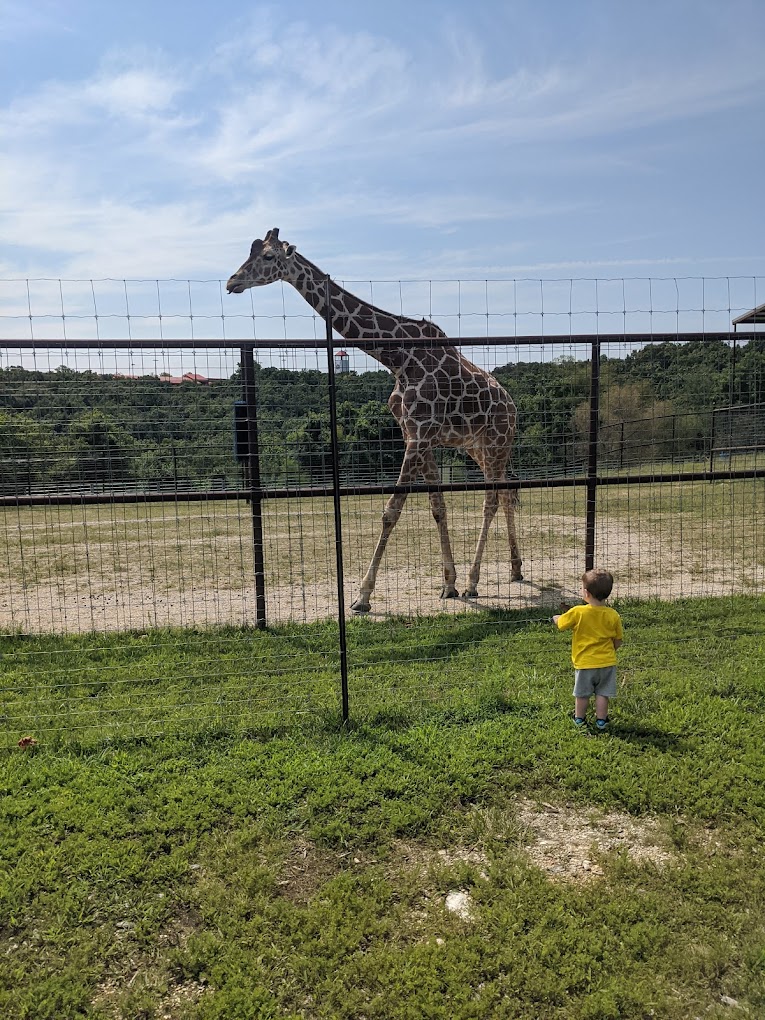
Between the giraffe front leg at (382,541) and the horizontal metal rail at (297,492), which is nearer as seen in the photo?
the horizontal metal rail at (297,492)


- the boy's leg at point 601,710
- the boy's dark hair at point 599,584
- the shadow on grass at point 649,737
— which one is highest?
the boy's dark hair at point 599,584

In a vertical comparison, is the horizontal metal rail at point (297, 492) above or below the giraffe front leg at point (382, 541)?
above

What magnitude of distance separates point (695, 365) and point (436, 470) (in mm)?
2501

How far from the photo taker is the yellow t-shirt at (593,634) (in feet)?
13.5

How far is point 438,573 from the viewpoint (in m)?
8.50

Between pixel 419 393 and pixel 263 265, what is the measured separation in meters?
2.04

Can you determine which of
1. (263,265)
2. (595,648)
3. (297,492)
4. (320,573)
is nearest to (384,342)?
(297,492)

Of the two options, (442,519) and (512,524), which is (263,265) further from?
(512,524)

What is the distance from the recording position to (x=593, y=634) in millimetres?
4180

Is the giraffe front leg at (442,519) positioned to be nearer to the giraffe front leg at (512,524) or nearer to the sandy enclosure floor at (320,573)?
the sandy enclosure floor at (320,573)

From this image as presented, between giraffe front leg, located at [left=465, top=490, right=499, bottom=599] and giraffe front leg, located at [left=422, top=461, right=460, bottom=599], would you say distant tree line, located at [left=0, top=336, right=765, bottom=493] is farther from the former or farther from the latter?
giraffe front leg, located at [left=465, top=490, right=499, bottom=599]

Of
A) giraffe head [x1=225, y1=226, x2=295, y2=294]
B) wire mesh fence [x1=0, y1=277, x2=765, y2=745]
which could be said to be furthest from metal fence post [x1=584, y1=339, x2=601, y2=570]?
giraffe head [x1=225, y1=226, x2=295, y2=294]

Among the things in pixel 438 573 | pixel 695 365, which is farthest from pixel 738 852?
pixel 438 573

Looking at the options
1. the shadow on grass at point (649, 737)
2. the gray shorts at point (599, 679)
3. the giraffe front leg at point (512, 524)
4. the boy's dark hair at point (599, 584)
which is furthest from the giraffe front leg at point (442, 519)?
the shadow on grass at point (649, 737)
